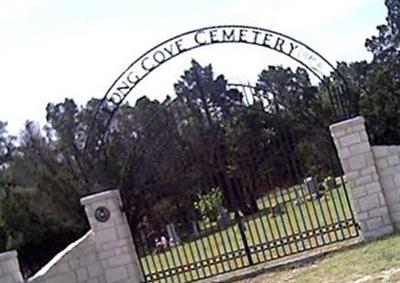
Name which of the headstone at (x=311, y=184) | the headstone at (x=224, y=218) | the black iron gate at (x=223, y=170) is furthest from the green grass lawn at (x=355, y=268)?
the headstone at (x=311, y=184)

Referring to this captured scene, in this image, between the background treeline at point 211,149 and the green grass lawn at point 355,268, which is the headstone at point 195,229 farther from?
the green grass lawn at point 355,268

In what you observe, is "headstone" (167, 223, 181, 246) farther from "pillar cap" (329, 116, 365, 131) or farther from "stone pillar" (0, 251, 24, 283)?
"pillar cap" (329, 116, 365, 131)

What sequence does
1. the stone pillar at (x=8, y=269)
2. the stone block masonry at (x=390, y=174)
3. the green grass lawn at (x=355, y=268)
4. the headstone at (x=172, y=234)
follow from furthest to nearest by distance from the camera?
the headstone at (x=172, y=234), the stone pillar at (x=8, y=269), the stone block masonry at (x=390, y=174), the green grass lawn at (x=355, y=268)

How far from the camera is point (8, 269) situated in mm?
8211

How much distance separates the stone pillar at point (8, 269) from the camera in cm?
818

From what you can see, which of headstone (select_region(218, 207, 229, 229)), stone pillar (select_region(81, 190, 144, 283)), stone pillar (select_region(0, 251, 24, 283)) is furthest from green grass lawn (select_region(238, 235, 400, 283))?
stone pillar (select_region(0, 251, 24, 283))

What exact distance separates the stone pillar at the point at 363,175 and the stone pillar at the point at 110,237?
2637 millimetres

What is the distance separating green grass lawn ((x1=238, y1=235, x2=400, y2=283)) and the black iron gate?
75cm

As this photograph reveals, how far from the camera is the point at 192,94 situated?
909 cm

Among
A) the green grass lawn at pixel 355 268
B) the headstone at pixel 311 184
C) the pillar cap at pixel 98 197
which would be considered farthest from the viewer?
the headstone at pixel 311 184

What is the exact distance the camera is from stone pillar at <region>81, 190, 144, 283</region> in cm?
850

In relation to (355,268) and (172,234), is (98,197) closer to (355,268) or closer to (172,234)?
(172,234)

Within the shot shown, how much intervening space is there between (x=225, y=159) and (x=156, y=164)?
3.06 ft

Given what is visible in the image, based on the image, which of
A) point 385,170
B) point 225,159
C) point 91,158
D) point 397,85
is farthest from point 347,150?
point 397,85
